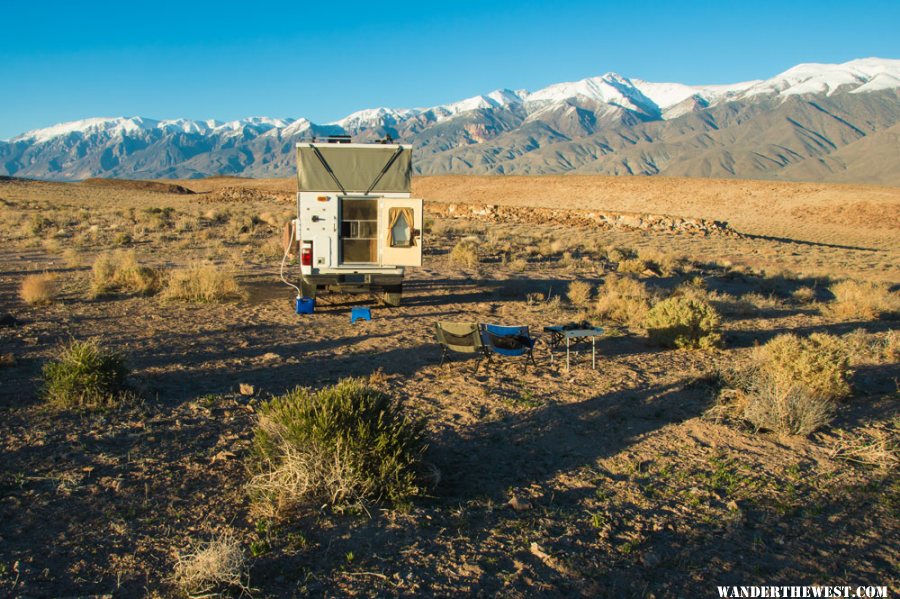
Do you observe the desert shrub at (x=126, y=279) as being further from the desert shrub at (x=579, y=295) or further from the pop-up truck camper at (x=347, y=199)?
the desert shrub at (x=579, y=295)

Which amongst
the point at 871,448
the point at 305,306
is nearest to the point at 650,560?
the point at 871,448

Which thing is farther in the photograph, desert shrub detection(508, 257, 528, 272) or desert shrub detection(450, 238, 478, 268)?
desert shrub detection(450, 238, 478, 268)

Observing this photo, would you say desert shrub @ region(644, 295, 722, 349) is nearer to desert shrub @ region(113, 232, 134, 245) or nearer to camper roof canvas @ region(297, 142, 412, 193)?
camper roof canvas @ region(297, 142, 412, 193)

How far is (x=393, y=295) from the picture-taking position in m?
10.9

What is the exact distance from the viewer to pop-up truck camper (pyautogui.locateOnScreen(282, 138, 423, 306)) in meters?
10.1

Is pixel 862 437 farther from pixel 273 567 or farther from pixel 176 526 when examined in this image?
pixel 176 526

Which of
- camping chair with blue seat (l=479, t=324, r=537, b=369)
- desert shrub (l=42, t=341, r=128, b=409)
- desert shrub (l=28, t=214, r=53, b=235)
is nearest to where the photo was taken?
desert shrub (l=42, t=341, r=128, b=409)

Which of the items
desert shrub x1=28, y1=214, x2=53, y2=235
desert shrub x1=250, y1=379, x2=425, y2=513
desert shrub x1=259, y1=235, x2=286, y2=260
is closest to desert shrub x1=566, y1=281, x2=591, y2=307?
desert shrub x1=250, y1=379, x2=425, y2=513

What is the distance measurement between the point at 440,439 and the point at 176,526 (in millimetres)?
2322

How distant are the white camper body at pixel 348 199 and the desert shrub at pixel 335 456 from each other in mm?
5698

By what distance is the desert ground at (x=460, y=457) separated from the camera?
3.69 meters

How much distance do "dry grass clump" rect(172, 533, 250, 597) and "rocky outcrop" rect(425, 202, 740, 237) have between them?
27738mm

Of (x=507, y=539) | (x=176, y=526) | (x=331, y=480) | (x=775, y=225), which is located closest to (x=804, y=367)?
(x=507, y=539)

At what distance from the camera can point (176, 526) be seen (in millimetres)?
3988
